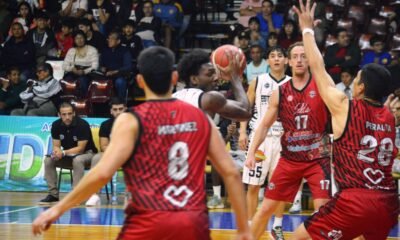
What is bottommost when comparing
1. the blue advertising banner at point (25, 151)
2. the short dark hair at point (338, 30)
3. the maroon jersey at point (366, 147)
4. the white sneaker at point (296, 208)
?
the white sneaker at point (296, 208)

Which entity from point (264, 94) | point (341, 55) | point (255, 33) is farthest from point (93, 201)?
point (341, 55)

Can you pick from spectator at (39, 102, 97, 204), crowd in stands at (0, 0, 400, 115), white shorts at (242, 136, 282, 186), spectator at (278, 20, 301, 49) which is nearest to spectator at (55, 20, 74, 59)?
crowd in stands at (0, 0, 400, 115)

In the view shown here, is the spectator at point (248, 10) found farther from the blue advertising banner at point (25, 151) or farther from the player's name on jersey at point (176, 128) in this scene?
the player's name on jersey at point (176, 128)

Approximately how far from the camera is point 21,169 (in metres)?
16.6

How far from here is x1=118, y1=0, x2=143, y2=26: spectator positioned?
773 inches

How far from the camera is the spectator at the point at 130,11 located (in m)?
19.6

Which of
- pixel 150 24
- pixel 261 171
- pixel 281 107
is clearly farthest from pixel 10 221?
pixel 150 24

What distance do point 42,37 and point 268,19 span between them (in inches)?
188

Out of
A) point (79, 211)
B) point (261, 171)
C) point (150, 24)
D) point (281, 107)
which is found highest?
point (150, 24)

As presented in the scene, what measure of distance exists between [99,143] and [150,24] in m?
4.12

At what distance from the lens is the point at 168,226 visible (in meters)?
4.88

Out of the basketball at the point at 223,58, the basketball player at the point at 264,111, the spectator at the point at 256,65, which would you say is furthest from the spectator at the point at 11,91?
the basketball at the point at 223,58

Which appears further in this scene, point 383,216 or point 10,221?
point 10,221

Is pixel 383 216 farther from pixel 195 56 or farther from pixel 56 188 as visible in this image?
pixel 56 188
